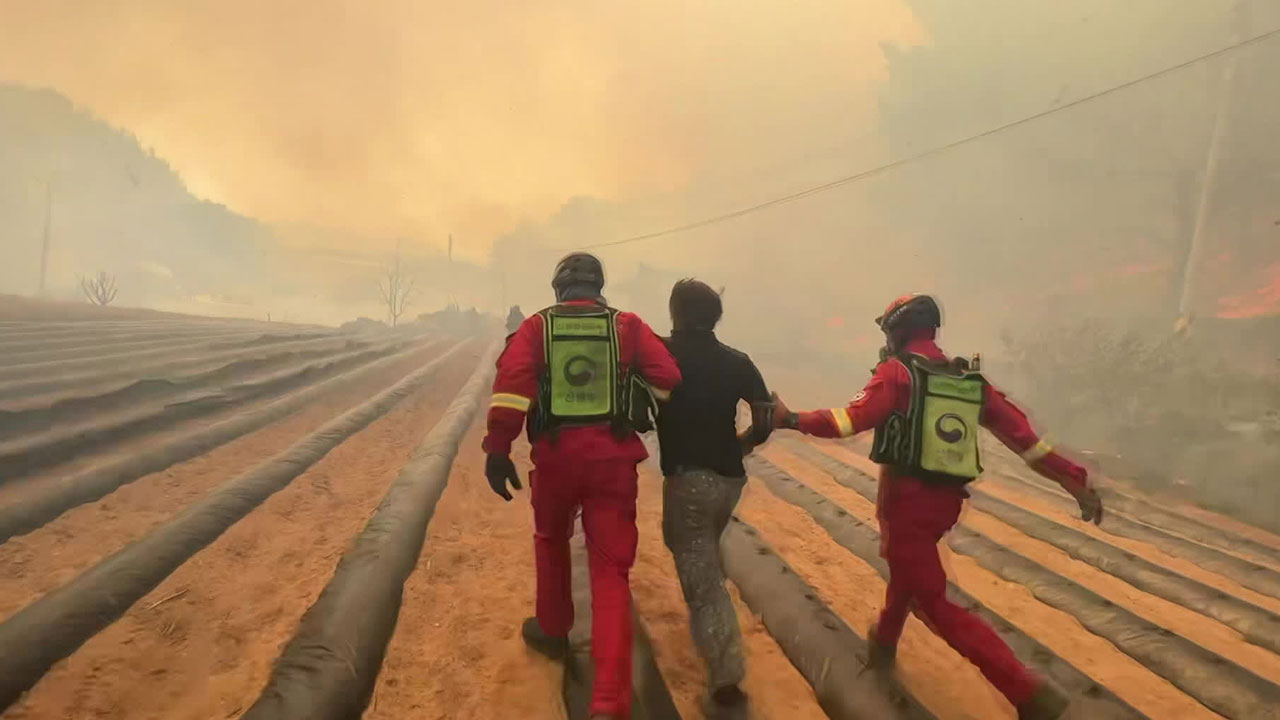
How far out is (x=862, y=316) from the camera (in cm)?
4350

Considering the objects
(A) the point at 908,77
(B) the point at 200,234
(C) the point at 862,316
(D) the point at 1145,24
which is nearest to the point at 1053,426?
(C) the point at 862,316

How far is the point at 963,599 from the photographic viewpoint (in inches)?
173

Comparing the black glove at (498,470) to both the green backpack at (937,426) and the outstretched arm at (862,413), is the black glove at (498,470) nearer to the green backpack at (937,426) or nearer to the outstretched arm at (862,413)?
the outstretched arm at (862,413)

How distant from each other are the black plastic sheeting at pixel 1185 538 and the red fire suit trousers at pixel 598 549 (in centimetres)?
445

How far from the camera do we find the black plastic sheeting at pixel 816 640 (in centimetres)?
292

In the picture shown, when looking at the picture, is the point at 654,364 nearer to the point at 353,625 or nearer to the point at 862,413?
the point at 862,413

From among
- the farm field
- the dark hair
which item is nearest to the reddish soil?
the farm field

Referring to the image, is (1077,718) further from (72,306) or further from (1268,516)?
(72,306)

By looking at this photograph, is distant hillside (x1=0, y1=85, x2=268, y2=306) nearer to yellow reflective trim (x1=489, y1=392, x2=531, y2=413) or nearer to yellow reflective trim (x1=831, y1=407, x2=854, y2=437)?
yellow reflective trim (x1=489, y1=392, x2=531, y2=413)

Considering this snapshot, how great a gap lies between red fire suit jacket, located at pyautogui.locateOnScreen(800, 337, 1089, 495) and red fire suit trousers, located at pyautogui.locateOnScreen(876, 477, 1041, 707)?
173 mm

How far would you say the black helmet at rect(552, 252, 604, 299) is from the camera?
10.2 ft

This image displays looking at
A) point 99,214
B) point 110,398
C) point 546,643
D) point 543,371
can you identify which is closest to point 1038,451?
point 543,371

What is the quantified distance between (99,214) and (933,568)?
142791mm

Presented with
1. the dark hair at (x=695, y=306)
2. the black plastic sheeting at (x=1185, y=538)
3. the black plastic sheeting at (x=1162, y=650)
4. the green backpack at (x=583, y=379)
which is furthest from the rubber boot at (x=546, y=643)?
the black plastic sheeting at (x=1185, y=538)
